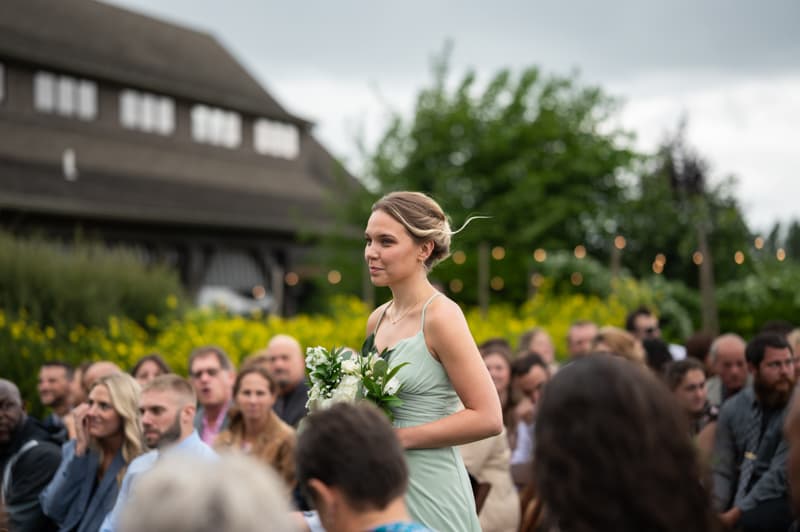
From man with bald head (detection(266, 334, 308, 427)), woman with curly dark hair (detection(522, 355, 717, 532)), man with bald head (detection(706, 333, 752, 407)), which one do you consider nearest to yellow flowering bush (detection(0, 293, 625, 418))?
man with bald head (detection(266, 334, 308, 427))

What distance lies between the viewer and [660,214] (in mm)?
19859

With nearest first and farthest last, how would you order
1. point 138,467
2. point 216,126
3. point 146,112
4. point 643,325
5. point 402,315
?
1. point 402,315
2. point 138,467
3. point 643,325
4. point 146,112
5. point 216,126

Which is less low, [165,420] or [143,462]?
[165,420]

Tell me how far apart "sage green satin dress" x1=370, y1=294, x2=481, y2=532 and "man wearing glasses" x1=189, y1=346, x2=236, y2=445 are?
13.4 feet

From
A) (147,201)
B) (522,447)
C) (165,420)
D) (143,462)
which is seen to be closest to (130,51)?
(147,201)

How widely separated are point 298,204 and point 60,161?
905cm

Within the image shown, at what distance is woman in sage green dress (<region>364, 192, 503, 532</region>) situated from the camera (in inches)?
132

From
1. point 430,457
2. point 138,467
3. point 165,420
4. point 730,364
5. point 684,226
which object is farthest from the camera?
point 684,226

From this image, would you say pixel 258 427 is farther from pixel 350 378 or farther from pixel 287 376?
pixel 350 378

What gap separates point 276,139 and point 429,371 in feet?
107

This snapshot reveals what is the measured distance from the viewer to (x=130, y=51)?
31.3 m

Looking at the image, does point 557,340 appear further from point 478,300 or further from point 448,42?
point 448,42

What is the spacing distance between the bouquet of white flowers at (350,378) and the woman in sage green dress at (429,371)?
6 cm

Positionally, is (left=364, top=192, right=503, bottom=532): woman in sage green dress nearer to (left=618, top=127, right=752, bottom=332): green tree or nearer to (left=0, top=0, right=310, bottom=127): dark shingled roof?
(left=618, top=127, right=752, bottom=332): green tree
